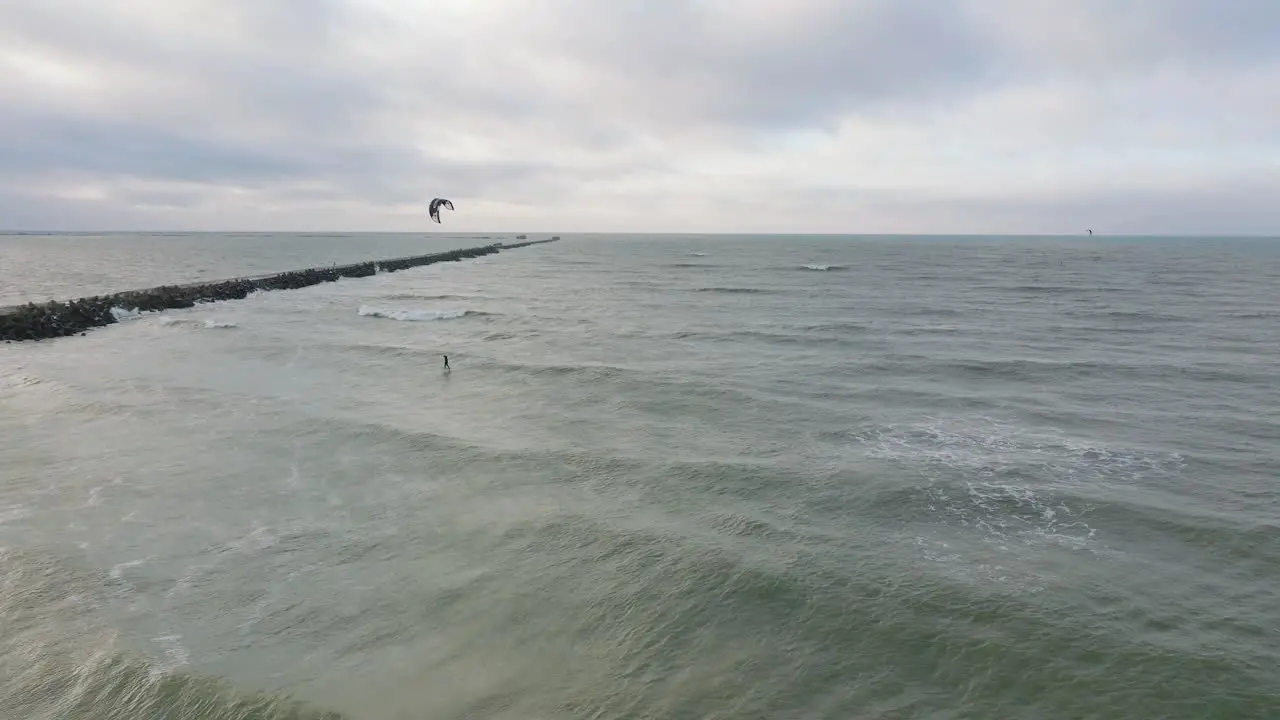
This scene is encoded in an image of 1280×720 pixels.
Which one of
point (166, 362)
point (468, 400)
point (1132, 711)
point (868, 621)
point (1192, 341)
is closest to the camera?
point (1132, 711)

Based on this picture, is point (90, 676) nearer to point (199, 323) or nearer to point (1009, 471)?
point (1009, 471)

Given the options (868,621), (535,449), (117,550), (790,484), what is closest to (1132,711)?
(868,621)

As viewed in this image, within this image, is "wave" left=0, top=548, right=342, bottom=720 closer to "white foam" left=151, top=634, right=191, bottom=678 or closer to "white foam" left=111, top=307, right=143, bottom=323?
"white foam" left=151, top=634, right=191, bottom=678

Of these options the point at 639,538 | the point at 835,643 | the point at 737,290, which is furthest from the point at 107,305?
the point at 737,290

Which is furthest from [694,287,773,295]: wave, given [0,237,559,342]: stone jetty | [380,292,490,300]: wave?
[0,237,559,342]: stone jetty

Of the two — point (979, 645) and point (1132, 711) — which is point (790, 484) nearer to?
point (979, 645)
